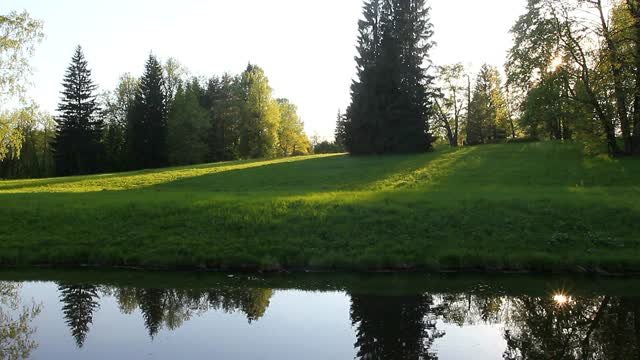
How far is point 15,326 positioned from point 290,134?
241ft

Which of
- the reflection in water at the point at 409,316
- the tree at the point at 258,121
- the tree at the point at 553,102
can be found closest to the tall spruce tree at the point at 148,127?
the tree at the point at 258,121

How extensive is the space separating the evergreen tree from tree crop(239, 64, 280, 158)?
57.0m

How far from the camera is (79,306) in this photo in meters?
12.3

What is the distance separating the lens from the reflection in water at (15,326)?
9.30 metres

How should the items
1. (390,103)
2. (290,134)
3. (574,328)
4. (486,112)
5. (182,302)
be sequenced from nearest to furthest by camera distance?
(574,328), (182,302), (390,103), (486,112), (290,134)

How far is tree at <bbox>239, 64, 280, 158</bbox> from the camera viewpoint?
2773 inches

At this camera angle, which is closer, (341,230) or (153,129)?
(341,230)

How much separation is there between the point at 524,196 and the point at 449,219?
519cm

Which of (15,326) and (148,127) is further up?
(148,127)

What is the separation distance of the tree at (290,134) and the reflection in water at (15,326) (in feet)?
226

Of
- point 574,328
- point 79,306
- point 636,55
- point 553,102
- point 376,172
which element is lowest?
point 574,328

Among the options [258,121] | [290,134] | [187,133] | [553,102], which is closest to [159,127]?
[187,133]

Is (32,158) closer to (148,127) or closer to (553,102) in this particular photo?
(148,127)

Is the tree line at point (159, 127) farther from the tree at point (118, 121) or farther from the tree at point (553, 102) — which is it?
the tree at point (553, 102)
